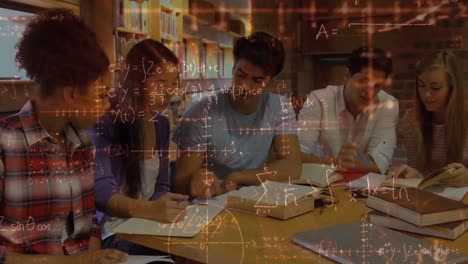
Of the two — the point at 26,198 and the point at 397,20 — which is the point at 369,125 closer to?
the point at 397,20

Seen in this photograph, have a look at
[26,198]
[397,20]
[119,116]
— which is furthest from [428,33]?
[26,198]

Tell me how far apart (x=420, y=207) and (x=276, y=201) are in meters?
0.32

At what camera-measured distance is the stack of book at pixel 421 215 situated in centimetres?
97

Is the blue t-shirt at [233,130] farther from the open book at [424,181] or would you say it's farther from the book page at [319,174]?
the open book at [424,181]

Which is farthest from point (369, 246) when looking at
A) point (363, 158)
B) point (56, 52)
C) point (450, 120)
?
point (450, 120)

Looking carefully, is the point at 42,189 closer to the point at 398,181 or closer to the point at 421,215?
the point at 421,215

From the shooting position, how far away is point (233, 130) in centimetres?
143

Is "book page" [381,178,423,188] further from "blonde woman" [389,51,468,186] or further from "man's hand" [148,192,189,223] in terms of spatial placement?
"man's hand" [148,192,189,223]

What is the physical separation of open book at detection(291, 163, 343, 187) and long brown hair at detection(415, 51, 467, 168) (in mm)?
355

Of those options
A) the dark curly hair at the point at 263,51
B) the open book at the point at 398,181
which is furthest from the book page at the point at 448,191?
the dark curly hair at the point at 263,51

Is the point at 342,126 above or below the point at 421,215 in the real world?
above

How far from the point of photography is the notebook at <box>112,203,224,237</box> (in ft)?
3.20

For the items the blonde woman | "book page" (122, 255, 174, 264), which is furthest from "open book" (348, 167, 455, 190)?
"book page" (122, 255, 174, 264)

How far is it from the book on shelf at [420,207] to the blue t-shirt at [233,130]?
444mm
